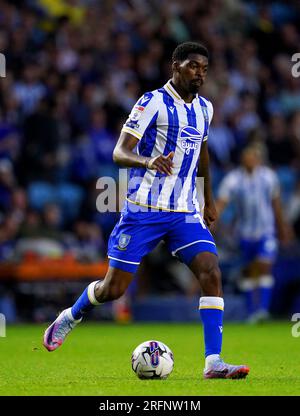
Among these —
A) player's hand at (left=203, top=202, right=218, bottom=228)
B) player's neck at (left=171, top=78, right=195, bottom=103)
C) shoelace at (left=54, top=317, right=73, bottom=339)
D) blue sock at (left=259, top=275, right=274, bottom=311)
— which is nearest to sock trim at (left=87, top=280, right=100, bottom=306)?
shoelace at (left=54, top=317, right=73, bottom=339)

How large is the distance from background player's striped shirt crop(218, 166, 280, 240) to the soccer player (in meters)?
6.96

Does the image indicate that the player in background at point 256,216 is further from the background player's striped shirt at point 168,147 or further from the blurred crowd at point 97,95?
the background player's striped shirt at point 168,147

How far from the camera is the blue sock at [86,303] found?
26.3 ft

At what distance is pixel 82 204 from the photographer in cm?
1570

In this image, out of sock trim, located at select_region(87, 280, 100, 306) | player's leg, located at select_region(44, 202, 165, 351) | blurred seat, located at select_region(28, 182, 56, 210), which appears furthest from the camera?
blurred seat, located at select_region(28, 182, 56, 210)

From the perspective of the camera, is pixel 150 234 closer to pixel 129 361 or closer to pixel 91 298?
pixel 91 298

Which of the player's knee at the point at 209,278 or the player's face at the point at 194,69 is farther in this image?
the player's face at the point at 194,69

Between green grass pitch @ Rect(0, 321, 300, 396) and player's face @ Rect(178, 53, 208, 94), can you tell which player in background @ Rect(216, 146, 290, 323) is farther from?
player's face @ Rect(178, 53, 208, 94)

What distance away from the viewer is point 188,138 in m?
7.77

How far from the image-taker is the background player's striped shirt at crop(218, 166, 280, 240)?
14.8 m

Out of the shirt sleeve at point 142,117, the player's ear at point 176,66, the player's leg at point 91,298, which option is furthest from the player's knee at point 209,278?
the player's ear at point 176,66
